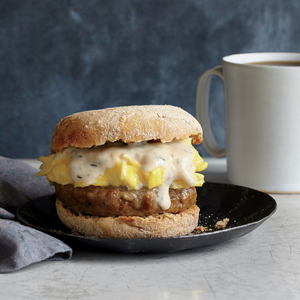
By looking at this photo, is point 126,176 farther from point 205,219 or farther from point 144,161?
point 205,219

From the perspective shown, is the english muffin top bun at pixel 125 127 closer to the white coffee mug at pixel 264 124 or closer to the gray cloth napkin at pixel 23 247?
the gray cloth napkin at pixel 23 247

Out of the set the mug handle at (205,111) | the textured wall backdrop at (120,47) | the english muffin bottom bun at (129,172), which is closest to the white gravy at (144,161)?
the english muffin bottom bun at (129,172)

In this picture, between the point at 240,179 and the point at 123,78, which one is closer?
the point at 240,179

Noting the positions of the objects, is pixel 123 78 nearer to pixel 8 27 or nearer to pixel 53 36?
pixel 53 36

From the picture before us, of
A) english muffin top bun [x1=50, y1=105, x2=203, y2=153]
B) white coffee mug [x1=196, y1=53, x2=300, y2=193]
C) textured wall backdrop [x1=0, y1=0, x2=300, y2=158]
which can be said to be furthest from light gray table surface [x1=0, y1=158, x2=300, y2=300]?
textured wall backdrop [x1=0, y1=0, x2=300, y2=158]

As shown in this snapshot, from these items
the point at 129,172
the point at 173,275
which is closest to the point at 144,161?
the point at 129,172

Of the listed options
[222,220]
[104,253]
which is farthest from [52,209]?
[222,220]
